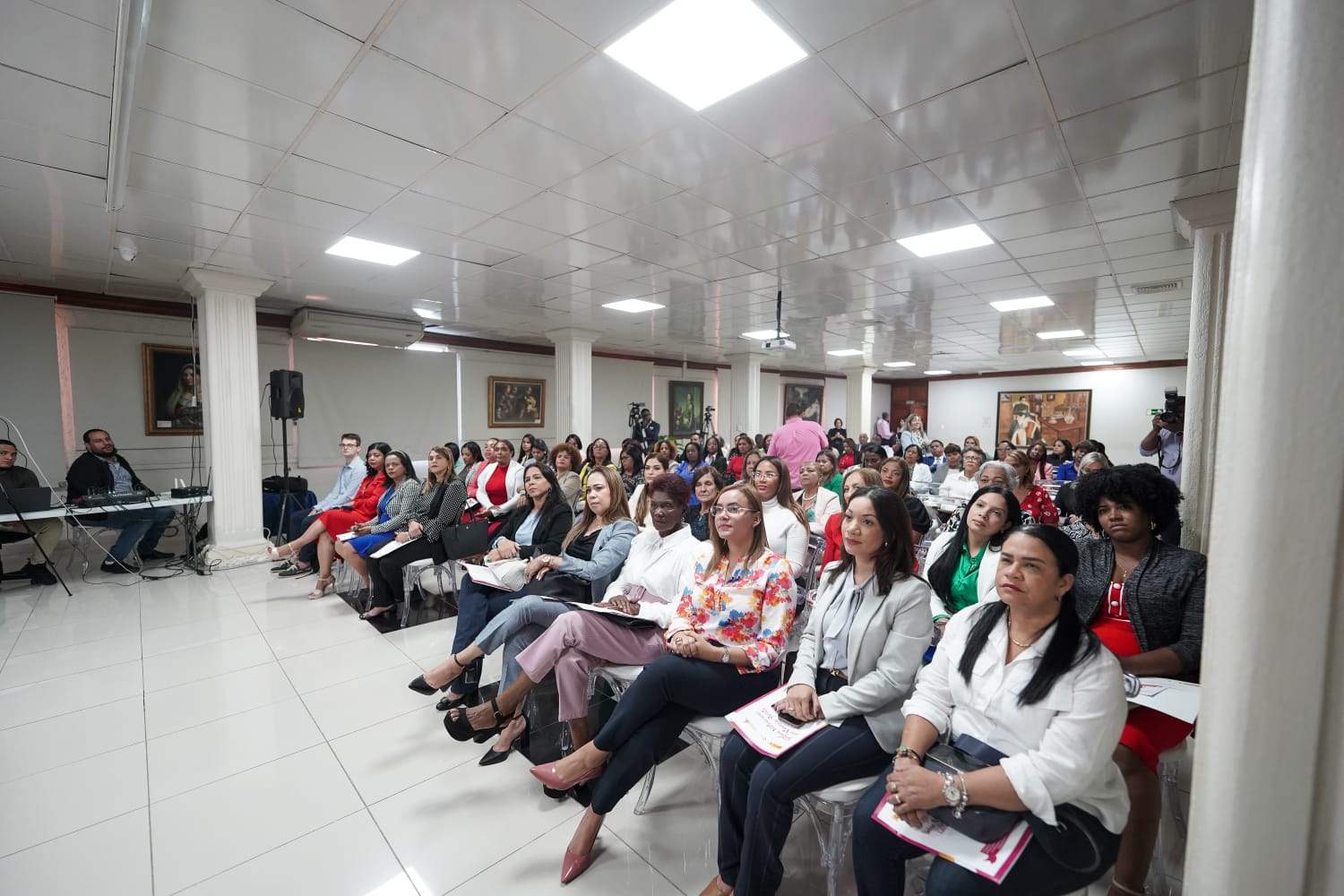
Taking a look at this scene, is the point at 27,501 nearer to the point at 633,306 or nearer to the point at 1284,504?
the point at 633,306

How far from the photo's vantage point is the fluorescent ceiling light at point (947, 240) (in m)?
4.17

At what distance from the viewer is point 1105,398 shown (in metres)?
14.1

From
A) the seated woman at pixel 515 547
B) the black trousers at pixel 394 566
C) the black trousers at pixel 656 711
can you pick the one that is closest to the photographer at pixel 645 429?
the black trousers at pixel 394 566

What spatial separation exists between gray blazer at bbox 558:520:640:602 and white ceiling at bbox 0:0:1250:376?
2.08 meters

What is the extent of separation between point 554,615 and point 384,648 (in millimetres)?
1802

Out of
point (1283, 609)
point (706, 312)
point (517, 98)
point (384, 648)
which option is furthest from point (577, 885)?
point (706, 312)

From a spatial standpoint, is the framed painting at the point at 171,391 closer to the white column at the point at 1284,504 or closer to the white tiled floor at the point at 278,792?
the white tiled floor at the point at 278,792

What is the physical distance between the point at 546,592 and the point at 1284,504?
2.74 m

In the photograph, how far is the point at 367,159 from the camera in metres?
3.11

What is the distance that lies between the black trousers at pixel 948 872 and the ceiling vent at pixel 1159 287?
632 centimetres

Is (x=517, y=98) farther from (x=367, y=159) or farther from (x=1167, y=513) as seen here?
(x=1167, y=513)

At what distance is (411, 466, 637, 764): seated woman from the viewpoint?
8.48 feet

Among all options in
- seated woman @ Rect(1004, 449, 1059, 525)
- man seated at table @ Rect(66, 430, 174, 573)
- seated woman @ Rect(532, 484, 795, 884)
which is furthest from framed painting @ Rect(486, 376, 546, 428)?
seated woman @ Rect(532, 484, 795, 884)

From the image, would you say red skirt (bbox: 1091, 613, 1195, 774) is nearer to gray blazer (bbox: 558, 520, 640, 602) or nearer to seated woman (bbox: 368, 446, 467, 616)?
gray blazer (bbox: 558, 520, 640, 602)
